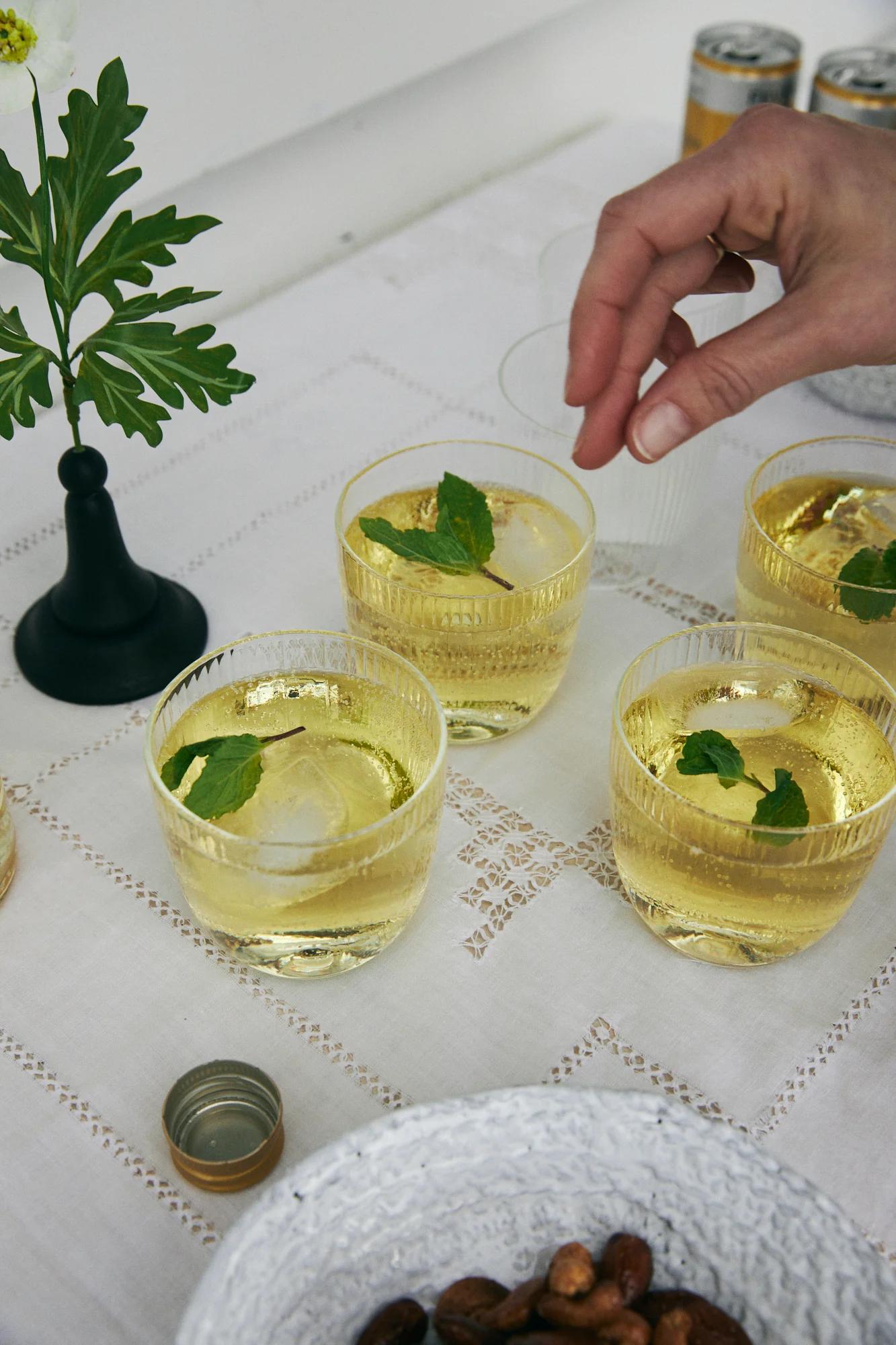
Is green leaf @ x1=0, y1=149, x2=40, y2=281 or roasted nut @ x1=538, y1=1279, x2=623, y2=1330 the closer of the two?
roasted nut @ x1=538, y1=1279, x2=623, y2=1330

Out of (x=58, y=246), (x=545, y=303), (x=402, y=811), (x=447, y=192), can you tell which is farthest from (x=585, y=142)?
(x=402, y=811)

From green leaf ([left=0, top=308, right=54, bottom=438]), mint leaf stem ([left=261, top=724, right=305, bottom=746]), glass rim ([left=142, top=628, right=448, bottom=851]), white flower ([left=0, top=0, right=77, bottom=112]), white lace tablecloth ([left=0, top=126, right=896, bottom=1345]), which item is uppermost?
white flower ([left=0, top=0, right=77, bottom=112])

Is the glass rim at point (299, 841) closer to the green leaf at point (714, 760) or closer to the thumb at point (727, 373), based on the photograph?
the green leaf at point (714, 760)

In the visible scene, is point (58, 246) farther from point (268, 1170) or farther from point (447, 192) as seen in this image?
point (447, 192)

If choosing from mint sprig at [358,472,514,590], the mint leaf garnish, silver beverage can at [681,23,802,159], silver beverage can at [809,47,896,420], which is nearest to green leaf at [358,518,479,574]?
mint sprig at [358,472,514,590]

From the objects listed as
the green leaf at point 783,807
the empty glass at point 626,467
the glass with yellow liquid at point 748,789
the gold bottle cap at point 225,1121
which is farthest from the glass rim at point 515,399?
the gold bottle cap at point 225,1121

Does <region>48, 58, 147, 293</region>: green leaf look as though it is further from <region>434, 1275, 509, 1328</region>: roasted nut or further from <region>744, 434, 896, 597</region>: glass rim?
<region>434, 1275, 509, 1328</region>: roasted nut

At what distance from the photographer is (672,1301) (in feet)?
1.56

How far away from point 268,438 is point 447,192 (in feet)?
2.12

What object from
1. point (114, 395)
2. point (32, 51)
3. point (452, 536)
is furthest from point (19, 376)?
point (452, 536)

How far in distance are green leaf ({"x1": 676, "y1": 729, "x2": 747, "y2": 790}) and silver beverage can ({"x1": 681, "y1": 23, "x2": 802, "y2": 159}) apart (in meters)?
0.77

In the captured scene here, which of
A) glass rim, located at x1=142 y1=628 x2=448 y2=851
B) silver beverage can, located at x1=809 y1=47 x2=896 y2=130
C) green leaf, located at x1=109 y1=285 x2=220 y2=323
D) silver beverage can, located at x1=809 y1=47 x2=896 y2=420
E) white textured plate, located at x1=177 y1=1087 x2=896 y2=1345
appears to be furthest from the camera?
silver beverage can, located at x1=809 y1=47 x2=896 y2=130

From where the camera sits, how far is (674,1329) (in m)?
0.46

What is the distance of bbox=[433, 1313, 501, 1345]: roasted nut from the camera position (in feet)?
1.53
